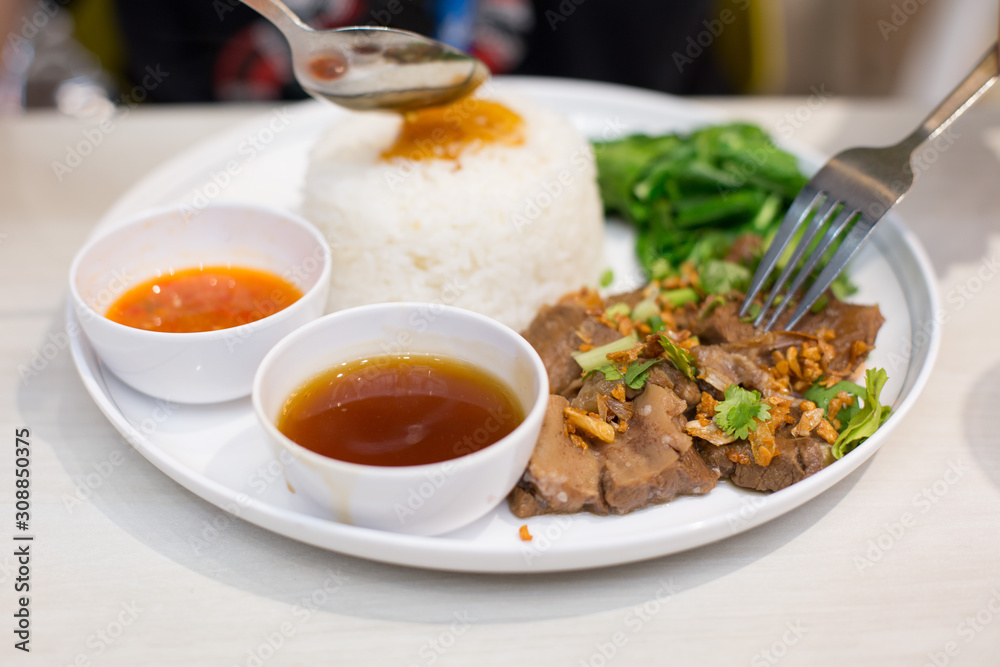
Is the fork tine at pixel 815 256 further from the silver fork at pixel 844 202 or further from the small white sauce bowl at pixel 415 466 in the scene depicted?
the small white sauce bowl at pixel 415 466

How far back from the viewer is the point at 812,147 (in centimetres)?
422

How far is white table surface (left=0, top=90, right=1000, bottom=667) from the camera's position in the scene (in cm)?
184

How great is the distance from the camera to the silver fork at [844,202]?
2.63m

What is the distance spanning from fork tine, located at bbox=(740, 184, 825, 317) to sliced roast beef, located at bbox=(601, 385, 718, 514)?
2.40ft

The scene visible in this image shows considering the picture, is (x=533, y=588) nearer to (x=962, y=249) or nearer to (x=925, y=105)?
(x=962, y=249)

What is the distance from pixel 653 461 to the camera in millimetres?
2061

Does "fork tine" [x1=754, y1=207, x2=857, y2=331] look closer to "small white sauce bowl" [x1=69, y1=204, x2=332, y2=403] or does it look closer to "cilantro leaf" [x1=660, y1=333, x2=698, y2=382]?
"cilantro leaf" [x1=660, y1=333, x2=698, y2=382]

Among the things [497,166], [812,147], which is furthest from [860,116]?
[497,166]

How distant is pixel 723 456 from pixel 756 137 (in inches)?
76.8

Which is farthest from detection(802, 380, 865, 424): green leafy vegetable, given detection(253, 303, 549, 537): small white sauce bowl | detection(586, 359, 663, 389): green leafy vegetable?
detection(253, 303, 549, 537): small white sauce bowl

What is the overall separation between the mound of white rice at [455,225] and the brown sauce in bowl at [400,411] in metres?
0.74

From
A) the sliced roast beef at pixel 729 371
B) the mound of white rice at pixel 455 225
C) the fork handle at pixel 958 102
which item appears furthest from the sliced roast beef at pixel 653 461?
the fork handle at pixel 958 102

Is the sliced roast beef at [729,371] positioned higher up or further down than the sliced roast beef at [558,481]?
higher up

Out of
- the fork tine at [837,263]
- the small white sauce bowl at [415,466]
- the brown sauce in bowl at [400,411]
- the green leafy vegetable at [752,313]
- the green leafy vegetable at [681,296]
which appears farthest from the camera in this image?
the green leafy vegetable at [681,296]
